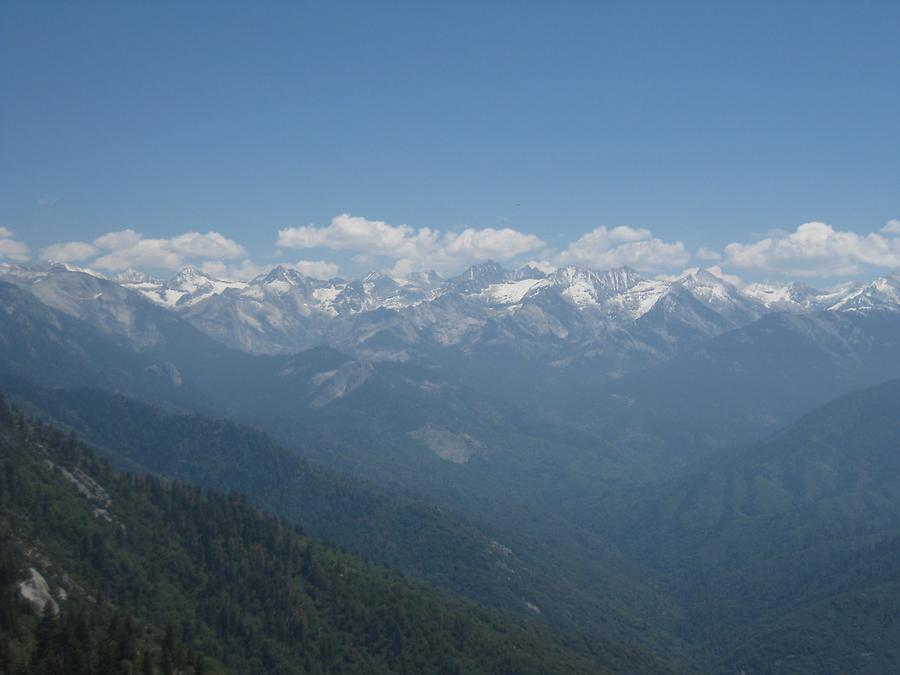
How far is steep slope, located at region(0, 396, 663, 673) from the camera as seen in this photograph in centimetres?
14575

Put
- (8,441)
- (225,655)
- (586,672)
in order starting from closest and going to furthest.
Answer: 1. (225,655)
2. (8,441)
3. (586,672)

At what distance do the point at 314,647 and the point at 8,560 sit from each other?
70.7 meters

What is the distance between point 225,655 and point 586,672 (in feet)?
286

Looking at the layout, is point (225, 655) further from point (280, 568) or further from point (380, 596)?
point (380, 596)

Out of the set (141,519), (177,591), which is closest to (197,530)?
(141,519)

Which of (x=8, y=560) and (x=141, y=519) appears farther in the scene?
(x=141, y=519)

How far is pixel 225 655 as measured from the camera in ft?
493

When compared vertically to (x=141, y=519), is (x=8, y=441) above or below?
above

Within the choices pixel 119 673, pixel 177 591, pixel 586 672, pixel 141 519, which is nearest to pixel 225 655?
pixel 177 591

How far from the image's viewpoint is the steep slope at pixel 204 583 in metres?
Answer: 146

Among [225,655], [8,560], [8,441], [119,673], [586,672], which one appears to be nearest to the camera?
[119,673]

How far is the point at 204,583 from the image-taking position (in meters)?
170

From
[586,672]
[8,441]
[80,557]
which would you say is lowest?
[586,672]

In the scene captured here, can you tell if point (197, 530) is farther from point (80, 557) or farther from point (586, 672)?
point (586, 672)
